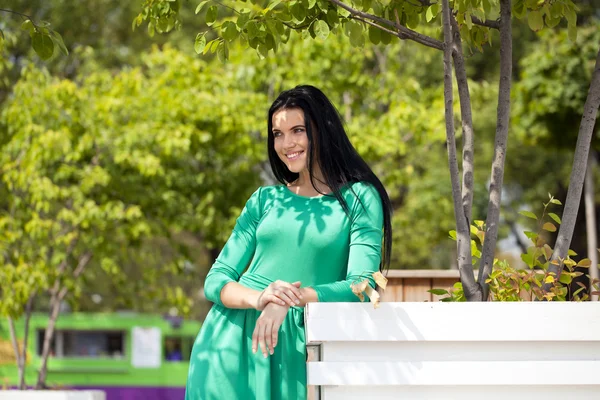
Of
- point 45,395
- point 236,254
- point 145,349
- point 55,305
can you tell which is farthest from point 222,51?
point 145,349

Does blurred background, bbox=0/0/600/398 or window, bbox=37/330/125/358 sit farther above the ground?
blurred background, bbox=0/0/600/398

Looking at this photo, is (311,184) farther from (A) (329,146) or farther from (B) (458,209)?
(B) (458,209)

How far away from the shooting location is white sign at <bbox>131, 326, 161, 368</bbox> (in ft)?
48.3

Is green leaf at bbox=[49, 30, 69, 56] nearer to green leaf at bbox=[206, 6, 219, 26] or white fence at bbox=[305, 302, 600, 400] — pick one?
green leaf at bbox=[206, 6, 219, 26]

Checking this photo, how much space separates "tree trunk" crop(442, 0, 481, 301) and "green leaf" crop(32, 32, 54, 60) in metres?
1.42

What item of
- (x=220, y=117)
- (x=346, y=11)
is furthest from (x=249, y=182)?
(x=346, y=11)

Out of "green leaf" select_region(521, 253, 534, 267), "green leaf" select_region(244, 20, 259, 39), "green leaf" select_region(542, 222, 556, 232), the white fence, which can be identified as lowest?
the white fence

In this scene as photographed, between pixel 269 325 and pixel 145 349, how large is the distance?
1299 cm

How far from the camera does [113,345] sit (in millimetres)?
14820

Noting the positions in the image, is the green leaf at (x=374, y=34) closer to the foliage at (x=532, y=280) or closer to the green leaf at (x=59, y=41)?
the foliage at (x=532, y=280)

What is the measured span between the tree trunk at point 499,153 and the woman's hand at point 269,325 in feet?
2.54

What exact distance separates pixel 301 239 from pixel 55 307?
25.6 ft

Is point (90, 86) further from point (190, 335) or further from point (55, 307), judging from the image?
point (190, 335)

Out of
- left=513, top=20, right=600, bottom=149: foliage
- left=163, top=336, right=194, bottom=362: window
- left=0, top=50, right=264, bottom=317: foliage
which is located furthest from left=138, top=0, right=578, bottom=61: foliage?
left=163, top=336, right=194, bottom=362: window
